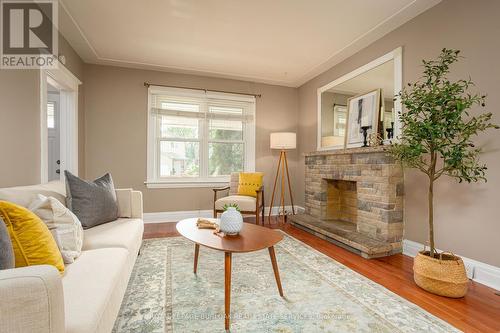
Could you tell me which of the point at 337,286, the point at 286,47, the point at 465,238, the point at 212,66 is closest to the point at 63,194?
the point at 337,286

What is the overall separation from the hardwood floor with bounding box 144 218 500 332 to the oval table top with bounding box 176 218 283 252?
107 cm

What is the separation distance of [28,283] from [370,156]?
307 cm

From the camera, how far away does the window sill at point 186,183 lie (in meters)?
4.15

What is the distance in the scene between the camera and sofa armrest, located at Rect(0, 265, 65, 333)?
723 millimetres

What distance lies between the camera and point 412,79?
107 inches

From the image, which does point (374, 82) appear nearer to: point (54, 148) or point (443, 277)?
point (443, 277)

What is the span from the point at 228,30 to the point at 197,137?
198cm

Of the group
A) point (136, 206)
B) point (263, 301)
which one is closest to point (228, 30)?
point (136, 206)

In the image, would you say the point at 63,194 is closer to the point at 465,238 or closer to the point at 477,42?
the point at 465,238

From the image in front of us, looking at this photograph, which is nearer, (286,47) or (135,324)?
(135,324)

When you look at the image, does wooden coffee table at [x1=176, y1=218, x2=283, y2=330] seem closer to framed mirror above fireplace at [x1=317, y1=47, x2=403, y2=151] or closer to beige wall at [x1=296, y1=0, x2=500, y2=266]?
beige wall at [x1=296, y1=0, x2=500, y2=266]

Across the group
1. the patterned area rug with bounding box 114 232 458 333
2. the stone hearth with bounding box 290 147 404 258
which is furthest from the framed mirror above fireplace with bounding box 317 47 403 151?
the patterned area rug with bounding box 114 232 458 333

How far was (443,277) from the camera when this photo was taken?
189 cm

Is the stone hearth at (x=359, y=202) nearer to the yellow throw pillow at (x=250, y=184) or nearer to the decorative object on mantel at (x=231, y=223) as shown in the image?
the yellow throw pillow at (x=250, y=184)
